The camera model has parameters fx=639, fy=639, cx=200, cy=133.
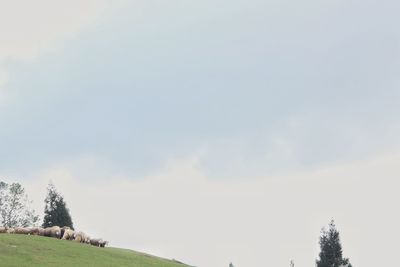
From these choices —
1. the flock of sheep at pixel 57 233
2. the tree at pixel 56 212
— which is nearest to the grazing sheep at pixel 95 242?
the flock of sheep at pixel 57 233

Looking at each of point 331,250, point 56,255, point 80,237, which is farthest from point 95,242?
point 331,250

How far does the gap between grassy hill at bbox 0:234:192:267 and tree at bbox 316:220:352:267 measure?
Result: 3053 centimetres

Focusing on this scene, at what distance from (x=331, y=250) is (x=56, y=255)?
42562mm

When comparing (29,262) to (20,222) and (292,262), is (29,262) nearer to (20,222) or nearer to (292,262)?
(292,262)

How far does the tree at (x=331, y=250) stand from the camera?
249ft

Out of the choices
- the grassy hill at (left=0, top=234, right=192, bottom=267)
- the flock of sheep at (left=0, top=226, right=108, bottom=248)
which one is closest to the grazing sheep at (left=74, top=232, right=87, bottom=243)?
the flock of sheep at (left=0, top=226, right=108, bottom=248)

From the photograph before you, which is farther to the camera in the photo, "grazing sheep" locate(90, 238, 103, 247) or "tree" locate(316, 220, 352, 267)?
"tree" locate(316, 220, 352, 267)

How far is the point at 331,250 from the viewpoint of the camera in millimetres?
76500

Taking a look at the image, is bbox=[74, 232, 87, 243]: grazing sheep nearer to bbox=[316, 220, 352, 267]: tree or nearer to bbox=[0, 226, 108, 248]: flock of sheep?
bbox=[0, 226, 108, 248]: flock of sheep

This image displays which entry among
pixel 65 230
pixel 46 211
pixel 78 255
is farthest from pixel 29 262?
pixel 46 211

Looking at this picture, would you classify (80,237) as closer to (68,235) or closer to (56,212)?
(68,235)

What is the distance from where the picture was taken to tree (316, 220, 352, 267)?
75.8 metres

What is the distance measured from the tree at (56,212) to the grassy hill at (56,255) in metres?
25.5

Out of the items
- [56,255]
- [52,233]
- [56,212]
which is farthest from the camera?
[56,212]
